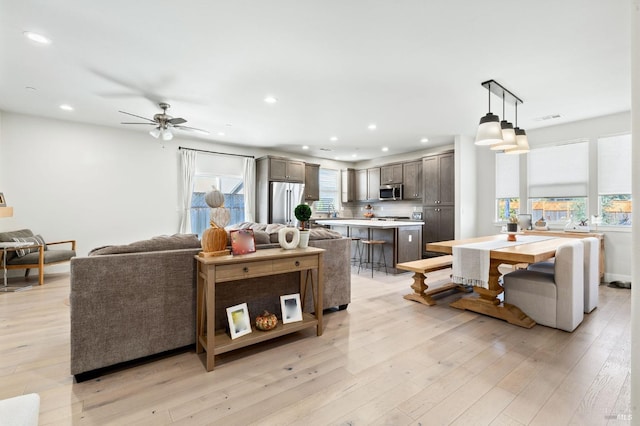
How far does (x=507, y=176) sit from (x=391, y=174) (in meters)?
2.66

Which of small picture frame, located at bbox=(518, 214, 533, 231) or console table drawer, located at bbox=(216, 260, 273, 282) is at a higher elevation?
small picture frame, located at bbox=(518, 214, 533, 231)

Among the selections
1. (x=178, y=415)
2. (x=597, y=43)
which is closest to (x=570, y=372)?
(x=178, y=415)

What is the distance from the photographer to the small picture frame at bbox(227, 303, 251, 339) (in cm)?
218

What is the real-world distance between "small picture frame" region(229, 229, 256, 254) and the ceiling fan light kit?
8.57ft

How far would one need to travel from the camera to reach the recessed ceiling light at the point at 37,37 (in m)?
2.45

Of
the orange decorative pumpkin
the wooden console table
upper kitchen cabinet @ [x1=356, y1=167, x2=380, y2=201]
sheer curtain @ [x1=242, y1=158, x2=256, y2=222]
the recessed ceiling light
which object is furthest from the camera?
upper kitchen cabinet @ [x1=356, y1=167, x2=380, y2=201]

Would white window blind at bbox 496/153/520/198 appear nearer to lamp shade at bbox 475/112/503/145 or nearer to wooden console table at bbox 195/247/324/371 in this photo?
lamp shade at bbox 475/112/503/145

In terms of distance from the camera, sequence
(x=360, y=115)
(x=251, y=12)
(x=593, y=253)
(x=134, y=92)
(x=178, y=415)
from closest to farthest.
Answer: (x=178, y=415) → (x=251, y=12) → (x=593, y=253) → (x=134, y=92) → (x=360, y=115)

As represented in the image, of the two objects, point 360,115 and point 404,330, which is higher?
point 360,115

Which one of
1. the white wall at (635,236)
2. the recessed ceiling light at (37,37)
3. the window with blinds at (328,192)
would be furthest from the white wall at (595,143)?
the recessed ceiling light at (37,37)

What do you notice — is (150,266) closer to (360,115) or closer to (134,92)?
(134,92)

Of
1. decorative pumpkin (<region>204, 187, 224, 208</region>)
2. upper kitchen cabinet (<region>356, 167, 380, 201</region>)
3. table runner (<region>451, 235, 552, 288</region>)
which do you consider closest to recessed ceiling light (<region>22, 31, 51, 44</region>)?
decorative pumpkin (<region>204, 187, 224, 208</region>)

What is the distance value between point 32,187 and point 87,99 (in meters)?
2.05

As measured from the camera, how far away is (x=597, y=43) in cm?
259
